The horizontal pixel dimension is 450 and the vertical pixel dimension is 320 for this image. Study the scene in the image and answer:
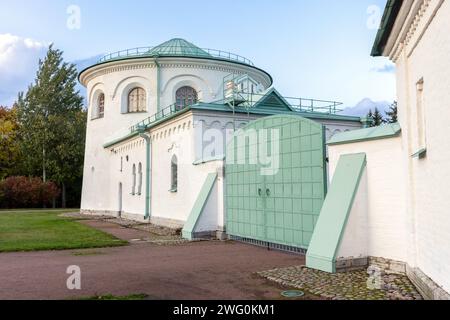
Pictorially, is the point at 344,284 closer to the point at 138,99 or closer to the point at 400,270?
the point at 400,270

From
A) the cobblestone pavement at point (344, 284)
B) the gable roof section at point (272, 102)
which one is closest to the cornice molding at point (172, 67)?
the gable roof section at point (272, 102)

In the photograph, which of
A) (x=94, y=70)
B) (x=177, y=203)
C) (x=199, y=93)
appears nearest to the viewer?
(x=177, y=203)

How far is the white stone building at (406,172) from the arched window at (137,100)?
1967 cm

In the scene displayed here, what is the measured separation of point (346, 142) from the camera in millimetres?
9266

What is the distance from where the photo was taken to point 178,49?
29406mm

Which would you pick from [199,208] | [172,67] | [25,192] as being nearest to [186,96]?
[172,67]

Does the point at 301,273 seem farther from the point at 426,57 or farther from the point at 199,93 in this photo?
the point at 199,93

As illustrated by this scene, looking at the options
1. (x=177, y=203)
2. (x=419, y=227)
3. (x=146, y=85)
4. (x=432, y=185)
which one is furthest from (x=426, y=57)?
(x=146, y=85)

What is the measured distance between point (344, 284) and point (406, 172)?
2.23 metres

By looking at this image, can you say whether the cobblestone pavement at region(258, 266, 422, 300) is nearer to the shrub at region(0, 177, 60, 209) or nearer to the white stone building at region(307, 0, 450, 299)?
the white stone building at region(307, 0, 450, 299)

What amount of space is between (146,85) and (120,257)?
1775 centimetres

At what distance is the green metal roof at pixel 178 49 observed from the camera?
27.8 metres

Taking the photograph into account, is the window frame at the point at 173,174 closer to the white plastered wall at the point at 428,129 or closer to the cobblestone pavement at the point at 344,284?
the cobblestone pavement at the point at 344,284

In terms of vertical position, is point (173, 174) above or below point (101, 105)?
below
